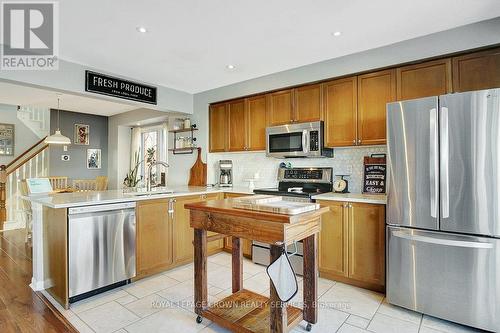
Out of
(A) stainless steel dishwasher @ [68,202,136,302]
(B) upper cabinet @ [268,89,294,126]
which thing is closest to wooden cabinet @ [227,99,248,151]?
(B) upper cabinet @ [268,89,294,126]

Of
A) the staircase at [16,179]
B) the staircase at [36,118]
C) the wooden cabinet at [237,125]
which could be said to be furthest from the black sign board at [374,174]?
the staircase at [36,118]

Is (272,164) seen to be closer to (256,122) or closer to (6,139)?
(256,122)

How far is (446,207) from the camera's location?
2.13 metres

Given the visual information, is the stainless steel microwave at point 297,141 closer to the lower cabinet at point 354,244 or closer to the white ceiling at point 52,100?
the lower cabinet at point 354,244

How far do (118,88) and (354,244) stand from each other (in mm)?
3432

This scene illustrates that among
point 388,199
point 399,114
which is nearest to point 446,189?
point 388,199

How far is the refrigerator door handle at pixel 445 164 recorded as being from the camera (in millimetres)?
2123

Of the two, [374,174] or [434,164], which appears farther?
[374,174]

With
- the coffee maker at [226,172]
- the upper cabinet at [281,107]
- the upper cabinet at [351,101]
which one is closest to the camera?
the upper cabinet at [351,101]

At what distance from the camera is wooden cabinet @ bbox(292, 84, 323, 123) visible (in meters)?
3.37

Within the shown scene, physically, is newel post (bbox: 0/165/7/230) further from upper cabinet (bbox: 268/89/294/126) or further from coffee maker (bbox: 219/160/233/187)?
upper cabinet (bbox: 268/89/294/126)

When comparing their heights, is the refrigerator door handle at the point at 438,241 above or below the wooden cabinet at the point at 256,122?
below

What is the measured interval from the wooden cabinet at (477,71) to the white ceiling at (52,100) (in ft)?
17.5

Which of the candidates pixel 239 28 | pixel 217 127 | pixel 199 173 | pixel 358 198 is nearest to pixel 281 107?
pixel 217 127
